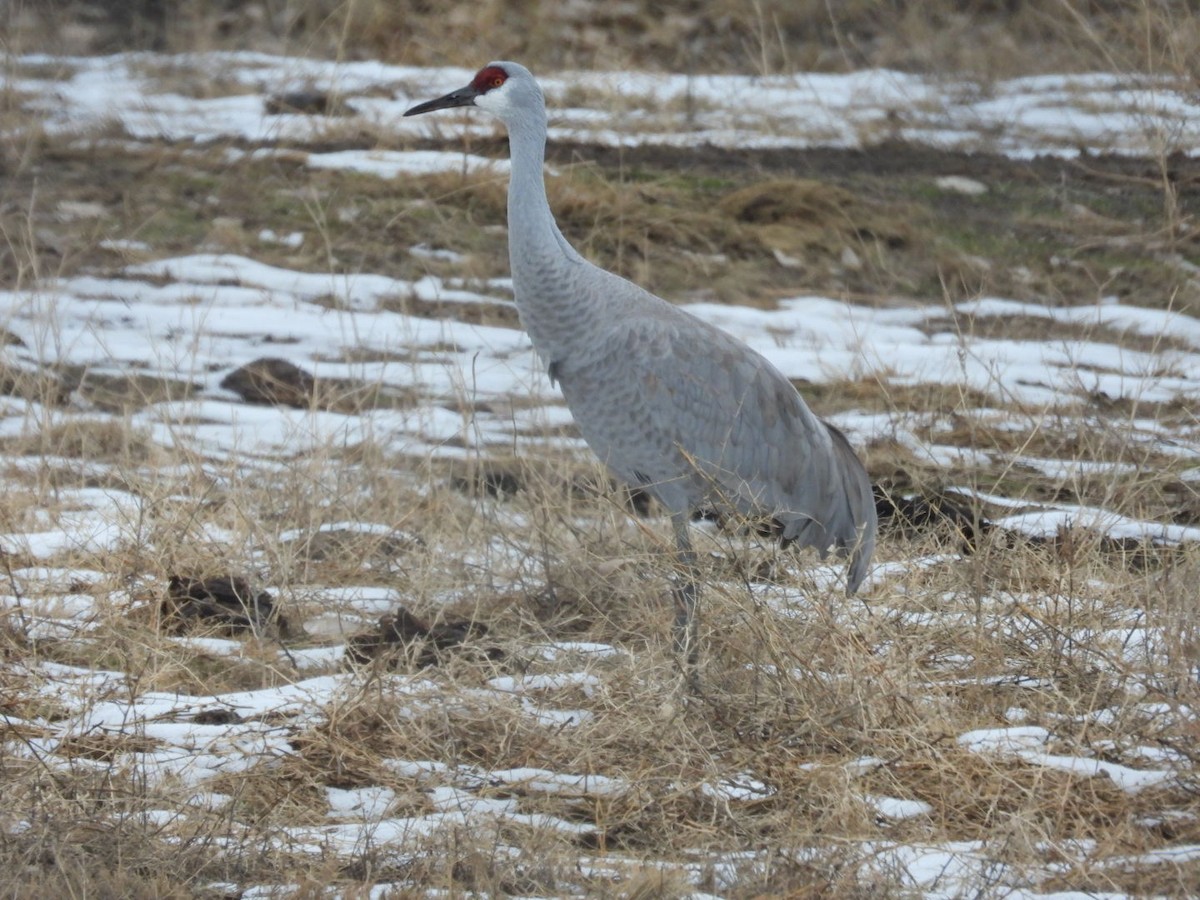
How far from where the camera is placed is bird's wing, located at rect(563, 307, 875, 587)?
4184mm

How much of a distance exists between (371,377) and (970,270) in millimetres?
2954

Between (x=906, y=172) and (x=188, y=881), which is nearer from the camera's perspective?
(x=188, y=881)

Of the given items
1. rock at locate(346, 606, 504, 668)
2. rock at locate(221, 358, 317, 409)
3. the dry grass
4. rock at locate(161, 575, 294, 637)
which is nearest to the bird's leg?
rock at locate(346, 606, 504, 668)

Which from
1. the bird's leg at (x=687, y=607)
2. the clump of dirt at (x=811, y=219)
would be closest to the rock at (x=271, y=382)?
the bird's leg at (x=687, y=607)

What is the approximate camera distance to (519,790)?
3.30 metres

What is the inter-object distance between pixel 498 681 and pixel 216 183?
198 inches

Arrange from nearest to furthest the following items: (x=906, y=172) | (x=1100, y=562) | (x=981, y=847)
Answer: (x=981, y=847) < (x=1100, y=562) < (x=906, y=172)

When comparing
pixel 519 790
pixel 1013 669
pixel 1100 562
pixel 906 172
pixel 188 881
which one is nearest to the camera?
pixel 188 881

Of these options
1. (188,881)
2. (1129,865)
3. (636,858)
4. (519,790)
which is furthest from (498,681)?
(1129,865)

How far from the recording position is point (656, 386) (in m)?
4.18

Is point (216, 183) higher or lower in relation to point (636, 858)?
higher

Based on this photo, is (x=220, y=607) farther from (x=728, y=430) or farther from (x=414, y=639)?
(x=728, y=430)

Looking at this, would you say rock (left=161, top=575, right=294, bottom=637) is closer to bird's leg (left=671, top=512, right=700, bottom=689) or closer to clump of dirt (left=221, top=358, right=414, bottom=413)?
bird's leg (left=671, top=512, right=700, bottom=689)

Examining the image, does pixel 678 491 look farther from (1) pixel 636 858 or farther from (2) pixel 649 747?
(1) pixel 636 858
